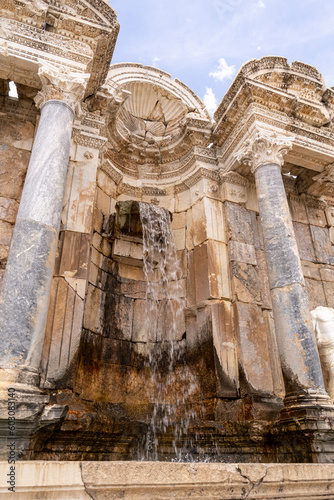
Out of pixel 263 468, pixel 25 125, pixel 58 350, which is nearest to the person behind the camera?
pixel 263 468

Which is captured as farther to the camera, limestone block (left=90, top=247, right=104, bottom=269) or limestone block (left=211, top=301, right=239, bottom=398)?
limestone block (left=90, top=247, right=104, bottom=269)

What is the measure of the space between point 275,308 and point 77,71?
5290mm

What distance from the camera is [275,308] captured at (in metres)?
6.45

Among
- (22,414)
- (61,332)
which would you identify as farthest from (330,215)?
(22,414)

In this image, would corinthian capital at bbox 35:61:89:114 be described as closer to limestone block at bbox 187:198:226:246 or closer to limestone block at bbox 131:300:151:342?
limestone block at bbox 187:198:226:246

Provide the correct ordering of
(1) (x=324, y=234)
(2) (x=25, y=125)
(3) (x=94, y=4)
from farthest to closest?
(1) (x=324, y=234)
(2) (x=25, y=125)
(3) (x=94, y=4)

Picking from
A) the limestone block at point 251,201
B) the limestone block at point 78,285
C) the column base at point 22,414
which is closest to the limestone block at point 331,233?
the limestone block at point 251,201

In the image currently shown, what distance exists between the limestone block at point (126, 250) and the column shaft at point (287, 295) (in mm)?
2804

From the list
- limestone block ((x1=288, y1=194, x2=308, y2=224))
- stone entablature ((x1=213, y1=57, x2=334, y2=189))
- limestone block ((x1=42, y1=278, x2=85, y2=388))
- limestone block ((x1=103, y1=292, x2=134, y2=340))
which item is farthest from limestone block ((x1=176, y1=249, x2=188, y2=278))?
limestone block ((x1=288, y1=194, x2=308, y2=224))

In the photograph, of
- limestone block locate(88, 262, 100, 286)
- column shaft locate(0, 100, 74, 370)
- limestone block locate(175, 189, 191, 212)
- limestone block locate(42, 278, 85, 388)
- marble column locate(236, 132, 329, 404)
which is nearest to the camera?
column shaft locate(0, 100, 74, 370)

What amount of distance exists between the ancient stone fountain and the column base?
0.07ft

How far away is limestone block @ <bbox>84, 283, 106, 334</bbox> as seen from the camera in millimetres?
6984

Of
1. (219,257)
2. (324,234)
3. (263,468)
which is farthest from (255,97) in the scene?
(263,468)

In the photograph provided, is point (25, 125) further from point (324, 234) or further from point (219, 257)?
point (324, 234)
